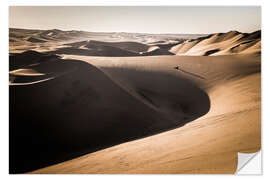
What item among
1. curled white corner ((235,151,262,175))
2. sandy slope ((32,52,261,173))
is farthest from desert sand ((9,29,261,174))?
curled white corner ((235,151,262,175))

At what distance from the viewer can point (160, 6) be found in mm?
4812

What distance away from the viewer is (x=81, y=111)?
5.13 metres

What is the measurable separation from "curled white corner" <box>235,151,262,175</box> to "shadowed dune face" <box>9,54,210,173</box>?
64.8 inches

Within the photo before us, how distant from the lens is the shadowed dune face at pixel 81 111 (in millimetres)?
4332

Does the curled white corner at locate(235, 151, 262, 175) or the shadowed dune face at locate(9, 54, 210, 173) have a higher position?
the shadowed dune face at locate(9, 54, 210, 173)

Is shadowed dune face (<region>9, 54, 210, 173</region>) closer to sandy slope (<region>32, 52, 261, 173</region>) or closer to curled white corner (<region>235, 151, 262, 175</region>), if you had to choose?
sandy slope (<region>32, 52, 261, 173</region>)

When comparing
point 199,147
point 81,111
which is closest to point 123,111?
point 81,111

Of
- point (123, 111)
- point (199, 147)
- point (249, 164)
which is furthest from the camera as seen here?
point (123, 111)

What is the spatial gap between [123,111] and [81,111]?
111cm

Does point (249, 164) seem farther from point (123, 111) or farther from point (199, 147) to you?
point (123, 111)

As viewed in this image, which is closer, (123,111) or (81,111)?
(81,111)

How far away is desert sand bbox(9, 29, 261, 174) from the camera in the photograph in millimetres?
3469

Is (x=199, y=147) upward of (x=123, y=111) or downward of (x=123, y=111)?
downward

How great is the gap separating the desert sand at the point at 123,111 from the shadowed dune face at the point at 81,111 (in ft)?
0.08
